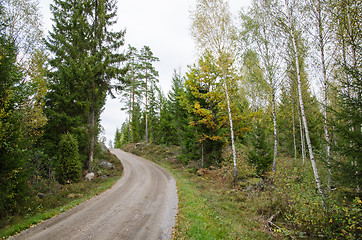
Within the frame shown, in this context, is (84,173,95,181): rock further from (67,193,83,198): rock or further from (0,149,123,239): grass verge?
(67,193,83,198): rock

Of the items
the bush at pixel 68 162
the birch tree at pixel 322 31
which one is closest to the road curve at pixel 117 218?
the bush at pixel 68 162

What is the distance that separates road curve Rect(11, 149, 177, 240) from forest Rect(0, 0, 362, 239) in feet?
8.06

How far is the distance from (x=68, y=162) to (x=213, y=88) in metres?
13.6

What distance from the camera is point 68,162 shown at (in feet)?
37.8

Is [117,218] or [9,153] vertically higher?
[9,153]

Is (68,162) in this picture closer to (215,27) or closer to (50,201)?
(50,201)

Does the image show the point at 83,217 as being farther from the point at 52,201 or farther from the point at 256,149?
the point at 256,149

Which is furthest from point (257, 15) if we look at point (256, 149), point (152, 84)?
point (152, 84)

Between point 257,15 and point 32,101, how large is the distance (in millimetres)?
17670

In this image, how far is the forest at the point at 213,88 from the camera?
22.2 feet

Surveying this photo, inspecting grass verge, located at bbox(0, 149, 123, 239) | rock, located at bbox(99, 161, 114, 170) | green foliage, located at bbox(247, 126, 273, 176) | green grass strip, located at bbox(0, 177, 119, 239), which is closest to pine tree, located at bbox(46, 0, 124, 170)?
rock, located at bbox(99, 161, 114, 170)

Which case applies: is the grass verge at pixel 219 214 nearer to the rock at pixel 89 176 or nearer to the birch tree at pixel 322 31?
the birch tree at pixel 322 31

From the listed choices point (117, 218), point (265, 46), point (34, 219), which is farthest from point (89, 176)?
point (265, 46)

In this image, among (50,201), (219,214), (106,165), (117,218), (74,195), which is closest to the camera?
(117,218)
